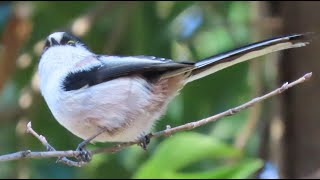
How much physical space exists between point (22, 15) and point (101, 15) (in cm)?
27

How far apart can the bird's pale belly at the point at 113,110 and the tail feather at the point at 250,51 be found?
13 cm

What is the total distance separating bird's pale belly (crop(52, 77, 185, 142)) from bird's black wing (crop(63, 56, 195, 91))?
0.02 meters

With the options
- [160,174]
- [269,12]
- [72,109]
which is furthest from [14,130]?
[72,109]

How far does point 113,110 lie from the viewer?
157cm

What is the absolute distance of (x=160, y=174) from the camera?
2342mm

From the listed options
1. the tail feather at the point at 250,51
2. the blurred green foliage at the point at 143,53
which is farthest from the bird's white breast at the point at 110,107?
the blurred green foliage at the point at 143,53

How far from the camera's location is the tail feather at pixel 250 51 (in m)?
1.35

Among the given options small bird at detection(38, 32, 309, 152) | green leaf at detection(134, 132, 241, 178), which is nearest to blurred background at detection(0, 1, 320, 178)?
green leaf at detection(134, 132, 241, 178)

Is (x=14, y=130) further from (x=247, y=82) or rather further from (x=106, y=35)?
(x=247, y=82)

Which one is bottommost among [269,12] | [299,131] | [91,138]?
[91,138]

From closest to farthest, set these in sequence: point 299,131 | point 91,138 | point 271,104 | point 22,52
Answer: point 91,138, point 299,131, point 271,104, point 22,52

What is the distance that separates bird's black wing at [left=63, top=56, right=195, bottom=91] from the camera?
1.50 m

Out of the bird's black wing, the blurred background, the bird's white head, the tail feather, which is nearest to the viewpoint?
the tail feather

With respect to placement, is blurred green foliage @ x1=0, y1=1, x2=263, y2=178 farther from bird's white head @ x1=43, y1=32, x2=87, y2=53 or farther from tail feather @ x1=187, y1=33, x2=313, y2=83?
tail feather @ x1=187, y1=33, x2=313, y2=83
